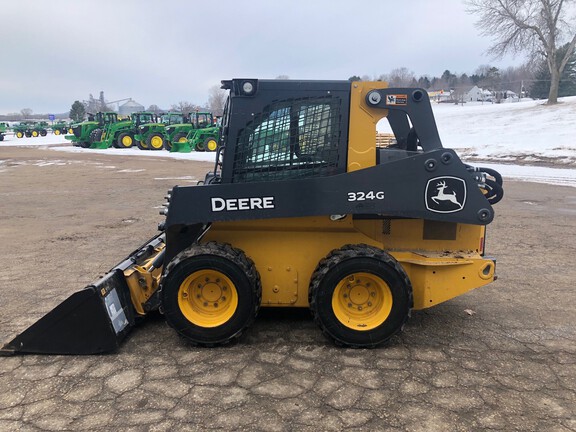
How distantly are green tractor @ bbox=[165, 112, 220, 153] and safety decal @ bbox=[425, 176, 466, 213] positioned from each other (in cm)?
2356

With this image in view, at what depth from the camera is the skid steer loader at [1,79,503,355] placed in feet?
11.9

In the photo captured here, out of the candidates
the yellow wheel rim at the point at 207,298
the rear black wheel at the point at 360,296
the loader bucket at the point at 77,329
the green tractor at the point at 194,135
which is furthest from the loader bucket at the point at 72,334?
the green tractor at the point at 194,135

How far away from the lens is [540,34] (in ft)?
111

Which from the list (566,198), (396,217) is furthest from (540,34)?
(396,217)

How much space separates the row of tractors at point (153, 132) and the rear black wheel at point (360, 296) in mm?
23112

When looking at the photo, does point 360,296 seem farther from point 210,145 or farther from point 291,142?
point 210,145

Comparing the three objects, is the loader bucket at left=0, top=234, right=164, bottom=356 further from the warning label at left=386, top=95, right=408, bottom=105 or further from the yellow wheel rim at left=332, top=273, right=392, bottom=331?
the warning label at left=386, top=95, right=408, bottom=105

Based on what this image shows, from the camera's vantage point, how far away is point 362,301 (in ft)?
12.7

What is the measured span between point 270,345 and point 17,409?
6.08 ft

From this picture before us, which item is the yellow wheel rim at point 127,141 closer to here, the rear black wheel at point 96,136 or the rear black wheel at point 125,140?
the rear black wheel at point 125,140

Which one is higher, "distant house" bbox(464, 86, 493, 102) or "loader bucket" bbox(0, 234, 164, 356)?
"distant house" bbox(464, 86, 493, 102)

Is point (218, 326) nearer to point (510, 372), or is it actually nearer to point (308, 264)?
point (308, 264)

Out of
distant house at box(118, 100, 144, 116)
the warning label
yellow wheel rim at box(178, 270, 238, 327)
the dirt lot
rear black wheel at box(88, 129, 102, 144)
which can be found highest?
distant house at box(118, 100, 144, 116)

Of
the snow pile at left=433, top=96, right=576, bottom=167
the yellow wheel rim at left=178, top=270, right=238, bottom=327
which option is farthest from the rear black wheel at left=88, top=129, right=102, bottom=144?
the yellow wheel rim at left=178, top=270, right=238, bottom=327
